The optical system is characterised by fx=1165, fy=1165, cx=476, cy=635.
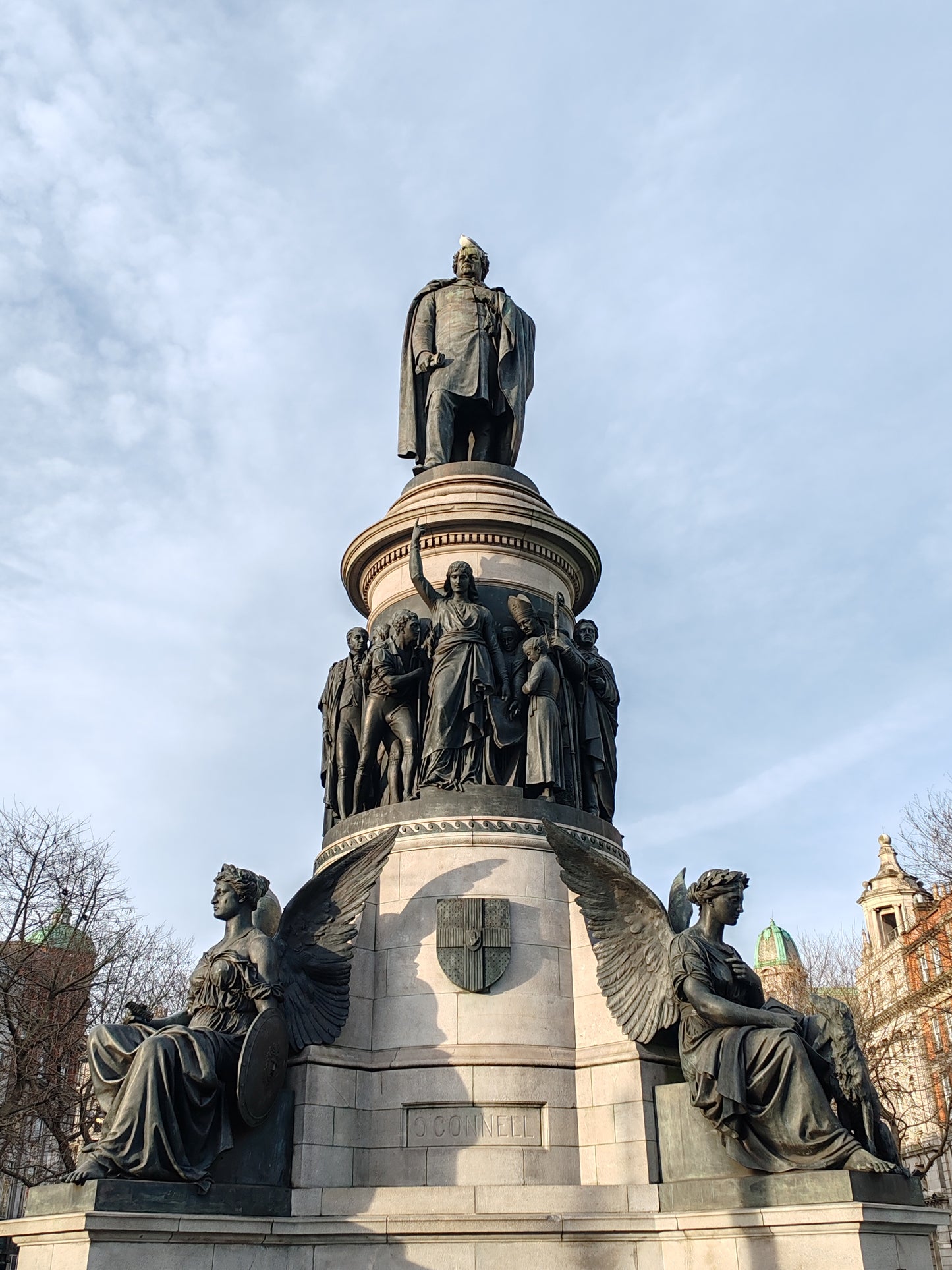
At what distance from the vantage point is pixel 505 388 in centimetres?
1703

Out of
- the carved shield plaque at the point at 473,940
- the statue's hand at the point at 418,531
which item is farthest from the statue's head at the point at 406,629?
the carved shield plaque at the point at 473,940

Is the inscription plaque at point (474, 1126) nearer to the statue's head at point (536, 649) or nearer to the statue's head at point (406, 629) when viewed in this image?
the statue's head at point (536, 649)

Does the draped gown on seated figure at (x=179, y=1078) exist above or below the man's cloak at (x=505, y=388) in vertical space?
below

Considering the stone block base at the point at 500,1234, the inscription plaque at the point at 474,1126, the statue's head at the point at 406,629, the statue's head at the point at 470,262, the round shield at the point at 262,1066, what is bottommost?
the stone block base at the point at 500,1234

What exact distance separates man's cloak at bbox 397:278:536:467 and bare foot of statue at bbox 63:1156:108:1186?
10820 mm

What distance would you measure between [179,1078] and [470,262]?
1312 centimetres

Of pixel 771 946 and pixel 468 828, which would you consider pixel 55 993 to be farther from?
pixel 771 946

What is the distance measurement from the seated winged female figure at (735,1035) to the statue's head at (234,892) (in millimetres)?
3151

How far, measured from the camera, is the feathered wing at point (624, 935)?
10.5m

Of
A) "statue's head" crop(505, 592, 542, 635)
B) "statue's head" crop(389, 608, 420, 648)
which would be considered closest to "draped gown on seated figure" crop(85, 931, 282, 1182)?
"statue's head" crop(389, 608, 420, 648)

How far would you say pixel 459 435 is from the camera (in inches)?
693

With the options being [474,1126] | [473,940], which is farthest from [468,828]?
[474,1126]

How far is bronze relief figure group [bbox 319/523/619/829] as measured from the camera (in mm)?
12734

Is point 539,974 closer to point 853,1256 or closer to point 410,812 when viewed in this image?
point 410,812
